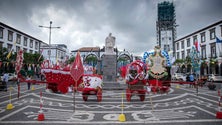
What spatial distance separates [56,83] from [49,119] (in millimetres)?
7503

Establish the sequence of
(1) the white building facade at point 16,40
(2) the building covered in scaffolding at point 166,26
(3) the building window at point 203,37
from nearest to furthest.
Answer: (1) the white building facade at point 16,40
(3) the building window at point 203,37
(2) the building covered in scaffolding at point 166,26

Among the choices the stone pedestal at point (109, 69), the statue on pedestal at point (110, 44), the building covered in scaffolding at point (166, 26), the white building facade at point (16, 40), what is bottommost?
the stone pedestal at point (109, 69)

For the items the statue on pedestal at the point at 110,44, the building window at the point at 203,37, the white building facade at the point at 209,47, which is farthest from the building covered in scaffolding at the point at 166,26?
the statue on pedestal at the point at 110,44

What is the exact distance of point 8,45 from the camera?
40.1 meters

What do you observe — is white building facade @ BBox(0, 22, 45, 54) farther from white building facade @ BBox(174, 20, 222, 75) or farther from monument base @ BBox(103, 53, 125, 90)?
white building facade @ BBox(174, 20, 222, 75)

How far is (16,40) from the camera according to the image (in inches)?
1721

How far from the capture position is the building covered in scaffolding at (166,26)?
202 ft

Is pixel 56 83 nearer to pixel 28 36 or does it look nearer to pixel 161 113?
pixel 161 113

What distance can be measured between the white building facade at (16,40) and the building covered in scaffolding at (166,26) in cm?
4590

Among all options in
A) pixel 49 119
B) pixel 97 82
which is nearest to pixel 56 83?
pixel 97 82

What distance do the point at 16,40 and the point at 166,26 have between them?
5359 centimetres

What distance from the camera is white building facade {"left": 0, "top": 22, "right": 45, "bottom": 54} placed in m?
37.8

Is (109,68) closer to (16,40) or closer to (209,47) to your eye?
(209,47)

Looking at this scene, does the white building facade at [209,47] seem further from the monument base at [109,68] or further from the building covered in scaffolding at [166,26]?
the monument base at [109,68]
